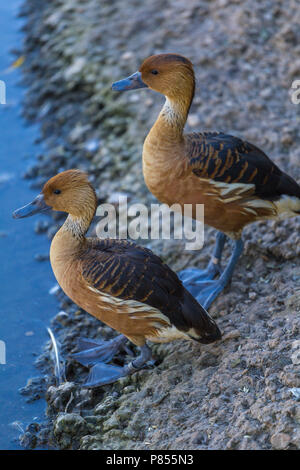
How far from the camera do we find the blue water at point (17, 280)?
4.73 meters

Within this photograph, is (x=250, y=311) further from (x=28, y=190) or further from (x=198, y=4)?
(x=198, y=4)

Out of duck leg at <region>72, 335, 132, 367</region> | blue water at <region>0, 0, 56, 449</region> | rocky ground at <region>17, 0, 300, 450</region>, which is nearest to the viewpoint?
rocky ground at <region>17, 0, 300, 450</region>

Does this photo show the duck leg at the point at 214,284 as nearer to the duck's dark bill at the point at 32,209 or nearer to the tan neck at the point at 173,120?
the tan neck at the point at 173,120

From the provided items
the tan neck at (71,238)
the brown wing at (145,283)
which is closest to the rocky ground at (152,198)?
the brown wing at (145,283)

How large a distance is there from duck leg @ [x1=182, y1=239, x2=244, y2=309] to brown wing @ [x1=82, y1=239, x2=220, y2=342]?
0.64 m

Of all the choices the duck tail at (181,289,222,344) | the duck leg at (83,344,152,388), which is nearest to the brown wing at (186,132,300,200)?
the duck tail at (181,289,222,344)

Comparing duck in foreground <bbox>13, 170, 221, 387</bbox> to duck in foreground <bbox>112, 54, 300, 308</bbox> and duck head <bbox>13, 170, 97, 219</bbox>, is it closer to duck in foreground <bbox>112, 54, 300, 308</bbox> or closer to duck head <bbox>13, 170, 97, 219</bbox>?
duck head <bbox>13, 170, 97, 219</bbox>

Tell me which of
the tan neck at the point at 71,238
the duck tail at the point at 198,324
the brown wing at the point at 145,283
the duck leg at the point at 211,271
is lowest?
the duck leg at the point at 211,271

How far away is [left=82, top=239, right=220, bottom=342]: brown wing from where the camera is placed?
14.2 feet

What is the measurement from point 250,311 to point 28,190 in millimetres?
3086

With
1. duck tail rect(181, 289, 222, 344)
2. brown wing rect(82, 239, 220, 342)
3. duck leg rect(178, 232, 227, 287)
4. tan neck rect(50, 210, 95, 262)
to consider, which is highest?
tan neck rect(50, 210, 95, 262)
